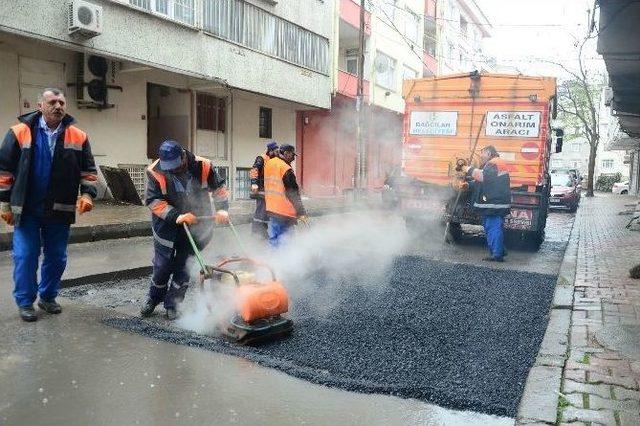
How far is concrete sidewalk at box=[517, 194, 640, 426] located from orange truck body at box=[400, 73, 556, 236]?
2.05 metres

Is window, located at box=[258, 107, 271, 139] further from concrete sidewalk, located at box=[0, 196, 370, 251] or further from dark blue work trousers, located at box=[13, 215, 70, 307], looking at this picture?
dark blue work trousers, located at box=[13, 215, 70, 307]

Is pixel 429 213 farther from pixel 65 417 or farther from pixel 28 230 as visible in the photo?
pixel 65 417

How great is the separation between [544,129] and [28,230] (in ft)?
24.2

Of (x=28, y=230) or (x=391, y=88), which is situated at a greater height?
(x=391, y=88)

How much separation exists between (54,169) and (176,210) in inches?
37.9

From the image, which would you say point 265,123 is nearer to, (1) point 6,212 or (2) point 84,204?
(2) point 84,204

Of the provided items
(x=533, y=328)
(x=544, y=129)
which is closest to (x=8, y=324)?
(x=533, y=328)

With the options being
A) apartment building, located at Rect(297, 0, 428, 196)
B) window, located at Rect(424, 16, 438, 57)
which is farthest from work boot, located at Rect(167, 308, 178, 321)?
window, located at Rect(424, 16, 438, 57)

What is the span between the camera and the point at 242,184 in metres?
17.2

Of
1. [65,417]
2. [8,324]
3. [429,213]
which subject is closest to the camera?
[65,417]

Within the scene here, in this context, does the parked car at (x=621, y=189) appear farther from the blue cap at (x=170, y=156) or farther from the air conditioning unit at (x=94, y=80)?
the blue cap at (x=170, y=156)

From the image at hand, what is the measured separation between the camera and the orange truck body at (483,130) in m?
8.57

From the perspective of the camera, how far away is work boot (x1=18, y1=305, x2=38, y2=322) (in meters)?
4.05

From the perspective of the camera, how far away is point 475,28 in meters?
43.7
